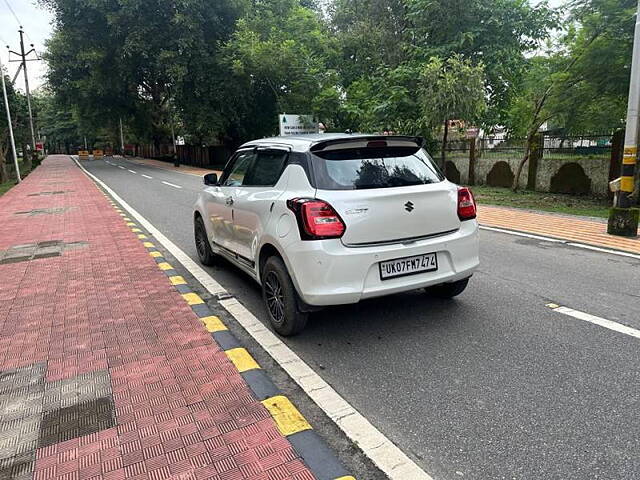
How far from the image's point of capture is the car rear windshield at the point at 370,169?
3.97 m

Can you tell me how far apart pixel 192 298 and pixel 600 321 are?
415 cm

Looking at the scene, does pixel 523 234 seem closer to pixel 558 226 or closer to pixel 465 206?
pixel 558 226

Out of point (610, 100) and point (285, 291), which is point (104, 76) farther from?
point (285, 291)

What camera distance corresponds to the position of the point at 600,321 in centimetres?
433

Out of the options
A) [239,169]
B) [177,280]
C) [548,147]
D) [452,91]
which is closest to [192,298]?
[177,280]

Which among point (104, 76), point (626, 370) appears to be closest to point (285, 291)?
point (626, 370)

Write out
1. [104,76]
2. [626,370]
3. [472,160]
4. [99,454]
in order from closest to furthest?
[99,454]
[626,370]
[472,160]
[104,76]

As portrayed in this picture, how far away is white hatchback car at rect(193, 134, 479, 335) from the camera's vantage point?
375 cm

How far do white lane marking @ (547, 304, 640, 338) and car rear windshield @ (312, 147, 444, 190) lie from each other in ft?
5.97

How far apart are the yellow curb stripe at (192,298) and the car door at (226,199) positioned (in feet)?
2.20

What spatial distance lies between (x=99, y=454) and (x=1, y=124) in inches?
1196

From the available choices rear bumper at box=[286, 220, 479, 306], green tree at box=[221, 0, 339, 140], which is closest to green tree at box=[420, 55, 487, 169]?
green tree at box=[221, 0, 339, 140]

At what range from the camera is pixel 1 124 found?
26.7 metres

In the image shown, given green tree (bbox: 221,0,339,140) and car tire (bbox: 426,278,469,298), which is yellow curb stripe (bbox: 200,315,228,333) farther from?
green tree (bbox: 221,0,339,140)
